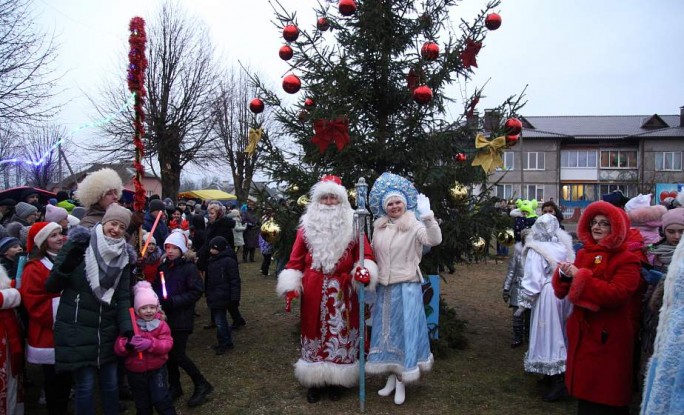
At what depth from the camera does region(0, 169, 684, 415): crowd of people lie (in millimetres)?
3566

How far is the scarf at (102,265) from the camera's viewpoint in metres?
3.70

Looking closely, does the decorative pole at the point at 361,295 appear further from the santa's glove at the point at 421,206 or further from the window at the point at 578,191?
the window at the point at 578,191

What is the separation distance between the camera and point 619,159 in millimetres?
45156

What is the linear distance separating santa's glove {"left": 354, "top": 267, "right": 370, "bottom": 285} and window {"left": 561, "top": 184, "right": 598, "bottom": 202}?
46.3 metres

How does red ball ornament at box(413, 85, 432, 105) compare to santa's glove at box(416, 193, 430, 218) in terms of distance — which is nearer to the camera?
santa's glove at box(416, 193, 430, 218)

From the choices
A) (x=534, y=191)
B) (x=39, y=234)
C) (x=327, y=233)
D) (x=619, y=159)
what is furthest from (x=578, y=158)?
(x=39, y=234)

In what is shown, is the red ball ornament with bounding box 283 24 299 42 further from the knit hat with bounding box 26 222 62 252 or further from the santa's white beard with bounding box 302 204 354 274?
the knit hat with bounding box 26 222 62 252

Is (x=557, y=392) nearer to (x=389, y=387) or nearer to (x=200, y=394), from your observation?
(x=389, y=387)

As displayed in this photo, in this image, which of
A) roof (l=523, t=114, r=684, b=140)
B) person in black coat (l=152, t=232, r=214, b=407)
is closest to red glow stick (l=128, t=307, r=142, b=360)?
person in black coat (l=152, t=232, r=214, b=407)

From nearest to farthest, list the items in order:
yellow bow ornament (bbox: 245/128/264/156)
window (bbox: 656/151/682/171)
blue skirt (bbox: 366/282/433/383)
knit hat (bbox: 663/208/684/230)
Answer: knit hat (bbox: 663/208/684/230)
blue skirt (bbox: 366/282/433/383)
yellow bow ornament (bbox: 245/128/264/156)
window (bbox: 656/151/682/171)

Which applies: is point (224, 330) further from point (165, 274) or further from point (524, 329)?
point (524, 329)

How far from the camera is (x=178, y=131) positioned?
22000 mm

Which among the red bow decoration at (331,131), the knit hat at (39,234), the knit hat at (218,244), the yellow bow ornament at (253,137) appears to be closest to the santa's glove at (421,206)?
the red bow decoration at (331,131)

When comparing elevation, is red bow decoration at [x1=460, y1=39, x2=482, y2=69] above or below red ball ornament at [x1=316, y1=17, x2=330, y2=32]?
below
